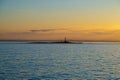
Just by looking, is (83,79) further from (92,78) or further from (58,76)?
(58,76)

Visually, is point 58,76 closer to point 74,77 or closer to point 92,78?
point 74,77

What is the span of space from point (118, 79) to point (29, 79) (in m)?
9.50

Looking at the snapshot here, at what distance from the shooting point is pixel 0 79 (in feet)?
92.2

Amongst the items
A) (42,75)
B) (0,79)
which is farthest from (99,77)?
(0,79)

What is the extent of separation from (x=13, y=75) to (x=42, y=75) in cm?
336

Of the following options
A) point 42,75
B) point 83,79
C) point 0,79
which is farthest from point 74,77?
point 0,79

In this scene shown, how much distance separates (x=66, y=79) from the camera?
1133 inches

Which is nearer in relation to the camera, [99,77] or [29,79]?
[29,79]

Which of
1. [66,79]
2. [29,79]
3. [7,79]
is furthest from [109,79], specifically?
[7,79]

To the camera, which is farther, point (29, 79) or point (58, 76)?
point (58, 76)

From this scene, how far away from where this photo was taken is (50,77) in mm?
29812

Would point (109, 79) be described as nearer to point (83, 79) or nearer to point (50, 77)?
point (83, 79)

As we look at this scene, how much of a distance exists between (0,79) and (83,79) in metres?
8.80

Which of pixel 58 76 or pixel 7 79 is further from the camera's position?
pixel 58 76
